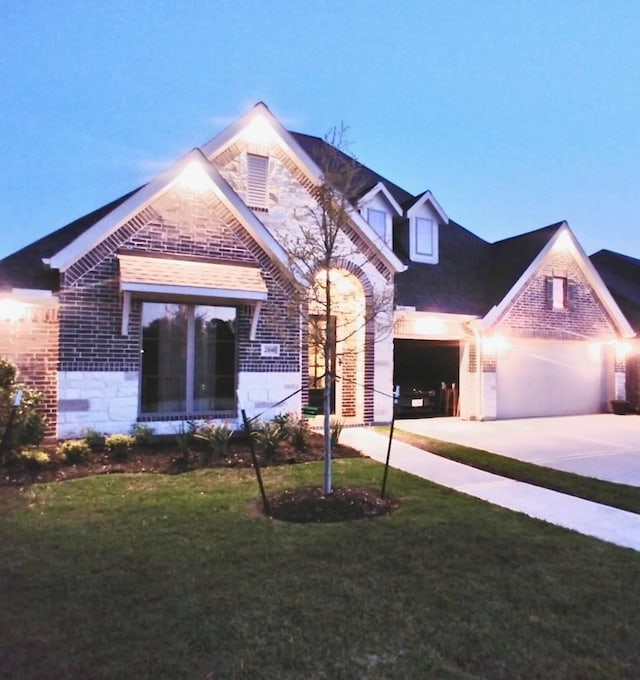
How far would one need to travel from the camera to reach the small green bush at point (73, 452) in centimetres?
878

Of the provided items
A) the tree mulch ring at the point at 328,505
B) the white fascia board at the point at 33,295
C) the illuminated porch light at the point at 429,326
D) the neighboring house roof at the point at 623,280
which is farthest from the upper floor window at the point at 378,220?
the neighboring house roof at the point at 623,280

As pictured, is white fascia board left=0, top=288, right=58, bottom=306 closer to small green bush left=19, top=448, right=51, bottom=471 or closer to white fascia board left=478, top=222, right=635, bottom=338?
small green bush left=19, top=448, right=51, bottom=471

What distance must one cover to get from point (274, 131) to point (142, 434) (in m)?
8.00

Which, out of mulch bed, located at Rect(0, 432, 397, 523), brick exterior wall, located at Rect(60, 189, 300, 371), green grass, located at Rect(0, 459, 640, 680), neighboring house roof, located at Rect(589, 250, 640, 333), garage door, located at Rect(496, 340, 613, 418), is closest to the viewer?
green grass, located at Rect(0, 459, 640, 680)

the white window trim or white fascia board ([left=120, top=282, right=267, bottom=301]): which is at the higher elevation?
the white window trim

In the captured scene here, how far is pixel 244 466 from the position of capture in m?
8.94

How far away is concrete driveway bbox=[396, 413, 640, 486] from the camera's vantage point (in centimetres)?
948

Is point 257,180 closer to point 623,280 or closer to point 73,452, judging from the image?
point 73,452

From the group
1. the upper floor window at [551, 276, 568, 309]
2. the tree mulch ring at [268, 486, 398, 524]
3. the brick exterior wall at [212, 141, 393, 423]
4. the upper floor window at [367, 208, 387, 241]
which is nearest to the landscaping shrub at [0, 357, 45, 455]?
the tree mulch ring at [268, 486, 398, 524]

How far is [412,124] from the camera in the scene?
5762 cm

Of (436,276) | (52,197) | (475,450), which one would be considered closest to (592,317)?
(436,276)

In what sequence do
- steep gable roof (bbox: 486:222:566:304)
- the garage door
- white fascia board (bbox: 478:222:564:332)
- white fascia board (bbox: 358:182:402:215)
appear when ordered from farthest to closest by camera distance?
steep gable roof (bbox: 486:222:566:304), the garage door, white fascia board (bbox: 478:222:564:332), white fascia board (bbox: 358:182:402:215)

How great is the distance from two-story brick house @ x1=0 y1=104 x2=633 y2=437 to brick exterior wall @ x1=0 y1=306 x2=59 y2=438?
2 centimetres

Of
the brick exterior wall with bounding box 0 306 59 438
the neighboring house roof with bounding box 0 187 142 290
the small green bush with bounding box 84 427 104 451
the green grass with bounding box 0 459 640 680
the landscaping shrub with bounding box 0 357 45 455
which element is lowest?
the green grass with bounding box 0 459 640 680
